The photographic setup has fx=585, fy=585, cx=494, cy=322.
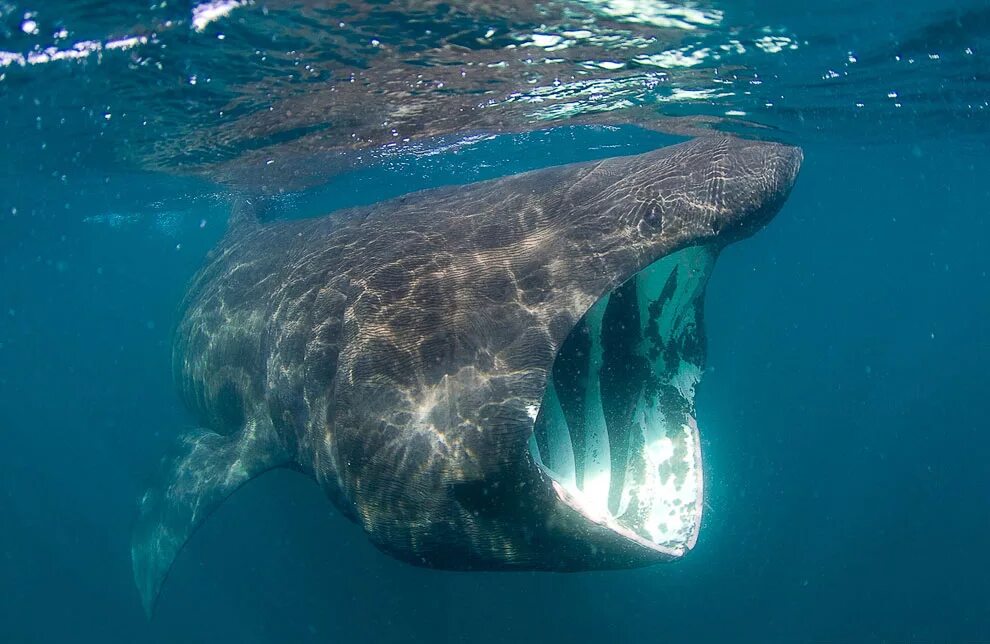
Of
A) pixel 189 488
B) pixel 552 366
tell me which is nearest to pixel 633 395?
pixel 552 366

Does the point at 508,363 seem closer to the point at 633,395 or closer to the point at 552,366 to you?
the point at 552,366

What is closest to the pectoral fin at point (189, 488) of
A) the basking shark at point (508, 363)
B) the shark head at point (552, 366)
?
the basking shark at point (508, 363)

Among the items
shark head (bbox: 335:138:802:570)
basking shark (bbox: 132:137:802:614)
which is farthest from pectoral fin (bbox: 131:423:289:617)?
shark head (bbox: 335:138:802:570)

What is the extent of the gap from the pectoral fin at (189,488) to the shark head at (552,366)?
79.2 inches

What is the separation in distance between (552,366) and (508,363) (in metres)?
0.32

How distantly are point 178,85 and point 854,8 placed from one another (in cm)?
1016

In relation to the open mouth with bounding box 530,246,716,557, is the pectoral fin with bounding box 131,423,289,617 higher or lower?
lower

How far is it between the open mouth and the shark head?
14mm

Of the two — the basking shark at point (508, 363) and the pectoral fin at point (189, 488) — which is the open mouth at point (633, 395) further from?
the pectoral fin at point (189, 488)

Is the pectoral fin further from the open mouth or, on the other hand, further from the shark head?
the open mouth

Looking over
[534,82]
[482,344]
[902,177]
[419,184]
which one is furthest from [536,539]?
[902,177]

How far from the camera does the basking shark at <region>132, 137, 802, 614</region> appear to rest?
12.0 feet

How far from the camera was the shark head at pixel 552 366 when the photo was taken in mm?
3623

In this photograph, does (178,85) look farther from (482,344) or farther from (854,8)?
(854,8)
